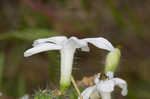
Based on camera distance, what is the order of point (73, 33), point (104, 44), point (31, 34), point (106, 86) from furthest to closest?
point (73, 33) → point (31, 34) → point (104, 44) → point (106, 86)

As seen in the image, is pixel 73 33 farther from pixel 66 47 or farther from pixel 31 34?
pixel 66 47

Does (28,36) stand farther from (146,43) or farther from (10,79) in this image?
(146,43)

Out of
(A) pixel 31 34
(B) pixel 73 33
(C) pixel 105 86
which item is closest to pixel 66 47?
(C) pixel 105 86

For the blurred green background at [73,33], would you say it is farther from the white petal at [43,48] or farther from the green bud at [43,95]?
the green bud at [43,95]

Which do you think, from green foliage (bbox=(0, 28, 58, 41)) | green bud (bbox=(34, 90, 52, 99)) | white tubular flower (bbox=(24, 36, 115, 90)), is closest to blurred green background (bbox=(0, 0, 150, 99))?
green foliage (bbox=(0, 28, 58, 41))

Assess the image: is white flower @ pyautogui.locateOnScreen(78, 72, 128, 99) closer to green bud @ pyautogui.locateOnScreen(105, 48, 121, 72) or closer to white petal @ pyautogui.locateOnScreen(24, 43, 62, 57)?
green bud @ pyautogui.locateOnScreen(105, 48, 121, 72)

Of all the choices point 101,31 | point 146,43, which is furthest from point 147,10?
point 101,31
